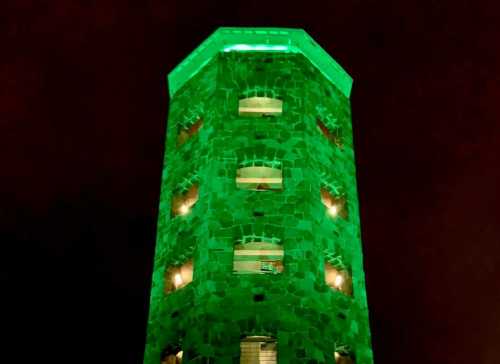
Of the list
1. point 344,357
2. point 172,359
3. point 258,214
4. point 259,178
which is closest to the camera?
point 172,359

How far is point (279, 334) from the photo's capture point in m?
28.2

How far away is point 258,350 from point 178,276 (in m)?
5.27

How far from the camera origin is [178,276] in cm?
3178

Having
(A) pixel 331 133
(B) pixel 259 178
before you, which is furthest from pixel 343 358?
(A) pixel 331 133

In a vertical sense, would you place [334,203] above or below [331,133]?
below

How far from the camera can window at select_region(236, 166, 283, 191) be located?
32.7 meters

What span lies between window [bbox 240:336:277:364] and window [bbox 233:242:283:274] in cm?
311

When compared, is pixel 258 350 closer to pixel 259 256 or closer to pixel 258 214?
pixel 259 256

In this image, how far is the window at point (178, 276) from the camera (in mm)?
31312

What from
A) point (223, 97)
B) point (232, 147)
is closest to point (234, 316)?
point (232, 147)

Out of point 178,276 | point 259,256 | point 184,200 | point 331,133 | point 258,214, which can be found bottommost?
point 178,276

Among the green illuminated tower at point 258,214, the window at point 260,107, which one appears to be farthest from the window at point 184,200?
the window at point 260,107

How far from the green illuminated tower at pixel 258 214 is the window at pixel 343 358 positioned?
2.3 inches

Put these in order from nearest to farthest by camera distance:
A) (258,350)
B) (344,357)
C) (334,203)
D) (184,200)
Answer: (258,350)
(344,357)
(184,200)
(334,203)
